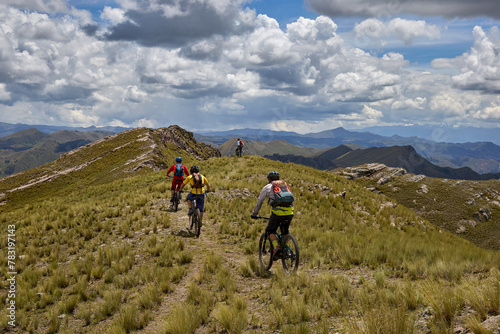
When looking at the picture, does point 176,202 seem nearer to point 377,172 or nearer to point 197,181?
point 197,181

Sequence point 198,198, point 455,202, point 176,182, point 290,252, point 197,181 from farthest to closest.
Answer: point 455,202
point 176,182
point 198,198
point 197,181
point 290,252

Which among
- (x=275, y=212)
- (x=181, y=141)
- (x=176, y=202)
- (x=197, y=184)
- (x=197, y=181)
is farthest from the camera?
(x=181, y=141)

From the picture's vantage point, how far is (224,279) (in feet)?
28.0

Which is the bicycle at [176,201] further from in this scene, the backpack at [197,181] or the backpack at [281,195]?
the backpack at [281,195]

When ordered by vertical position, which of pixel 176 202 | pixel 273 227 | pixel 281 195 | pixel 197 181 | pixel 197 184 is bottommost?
pixel 176 202

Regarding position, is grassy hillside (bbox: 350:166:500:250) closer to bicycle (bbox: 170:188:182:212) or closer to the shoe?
bicycle (bbox: 170:188:182:212)

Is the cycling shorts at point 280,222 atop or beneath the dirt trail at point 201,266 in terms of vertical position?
atop

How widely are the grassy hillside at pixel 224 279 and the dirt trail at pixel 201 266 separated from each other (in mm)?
45

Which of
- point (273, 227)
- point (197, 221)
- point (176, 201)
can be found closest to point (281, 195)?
point (273, 227)

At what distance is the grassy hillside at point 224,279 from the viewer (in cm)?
554

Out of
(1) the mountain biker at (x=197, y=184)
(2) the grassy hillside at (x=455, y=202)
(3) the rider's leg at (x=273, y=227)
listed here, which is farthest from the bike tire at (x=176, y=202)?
(2) the grassy hillside at (x=455, y=202)

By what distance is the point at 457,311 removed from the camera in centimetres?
502

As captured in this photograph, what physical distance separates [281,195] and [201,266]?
455 centimetres

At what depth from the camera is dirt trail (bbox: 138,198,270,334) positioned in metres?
6.91
